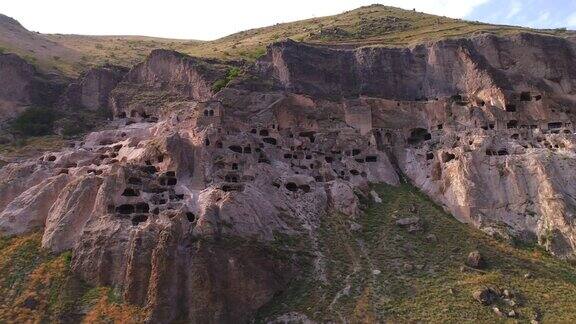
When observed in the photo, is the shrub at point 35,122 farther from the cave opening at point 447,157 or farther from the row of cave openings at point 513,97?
the row of cave openings at point 513,97

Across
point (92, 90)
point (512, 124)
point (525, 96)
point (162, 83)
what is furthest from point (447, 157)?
point (92, 90)

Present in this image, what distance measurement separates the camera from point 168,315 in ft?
123

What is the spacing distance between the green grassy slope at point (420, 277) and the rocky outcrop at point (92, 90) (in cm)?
3284

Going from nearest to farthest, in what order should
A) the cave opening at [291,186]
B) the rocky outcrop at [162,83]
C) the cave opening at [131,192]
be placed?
the cave opening at [131,192] → the cave opening at [291,186] → the rocky outcrop at [162,83]

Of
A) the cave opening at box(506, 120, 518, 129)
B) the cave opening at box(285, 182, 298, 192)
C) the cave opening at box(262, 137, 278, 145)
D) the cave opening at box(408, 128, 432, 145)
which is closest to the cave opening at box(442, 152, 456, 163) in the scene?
the cave opening at box(408, 128, 432, 145)

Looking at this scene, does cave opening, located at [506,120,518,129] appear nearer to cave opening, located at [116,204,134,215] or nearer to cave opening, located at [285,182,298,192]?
cave opening, located at [285,182,298,192]

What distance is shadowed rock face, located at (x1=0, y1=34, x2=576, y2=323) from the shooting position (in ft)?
134

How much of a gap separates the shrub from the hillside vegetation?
541 inches

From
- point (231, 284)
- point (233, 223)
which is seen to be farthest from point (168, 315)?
point (233, 223)

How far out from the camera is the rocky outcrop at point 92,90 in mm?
66875

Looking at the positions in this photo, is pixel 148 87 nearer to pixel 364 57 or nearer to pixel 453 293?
pixel 364 57

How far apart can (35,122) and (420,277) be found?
43315mm

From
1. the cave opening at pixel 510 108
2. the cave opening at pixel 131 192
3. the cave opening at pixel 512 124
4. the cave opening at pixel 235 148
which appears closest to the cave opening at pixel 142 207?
the cave opening at pixel 131 192

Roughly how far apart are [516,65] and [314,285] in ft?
128
